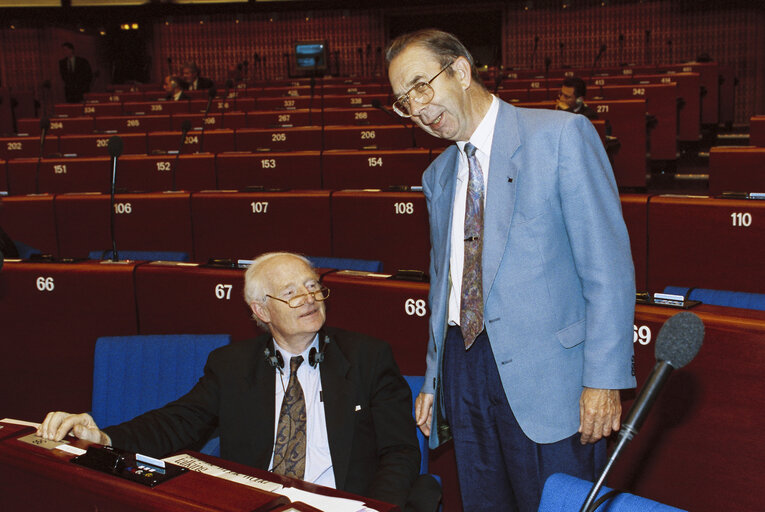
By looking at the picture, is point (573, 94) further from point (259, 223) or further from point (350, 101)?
point (350, 101)

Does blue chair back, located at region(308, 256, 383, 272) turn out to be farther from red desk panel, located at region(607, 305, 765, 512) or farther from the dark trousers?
the dark trousers

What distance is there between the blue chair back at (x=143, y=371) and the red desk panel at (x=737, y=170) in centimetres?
357

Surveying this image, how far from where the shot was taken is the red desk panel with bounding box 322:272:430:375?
2787mm

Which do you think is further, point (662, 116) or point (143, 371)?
point (662, 116)

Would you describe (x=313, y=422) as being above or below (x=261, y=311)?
below

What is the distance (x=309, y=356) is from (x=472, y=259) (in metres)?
0.62

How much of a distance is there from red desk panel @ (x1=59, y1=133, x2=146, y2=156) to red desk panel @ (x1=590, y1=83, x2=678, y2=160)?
18.3ft

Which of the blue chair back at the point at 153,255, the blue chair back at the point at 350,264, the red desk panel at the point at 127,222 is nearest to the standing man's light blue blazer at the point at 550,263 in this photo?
the blue chair back at the point at 350,264

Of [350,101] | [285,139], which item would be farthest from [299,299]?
[350,101]

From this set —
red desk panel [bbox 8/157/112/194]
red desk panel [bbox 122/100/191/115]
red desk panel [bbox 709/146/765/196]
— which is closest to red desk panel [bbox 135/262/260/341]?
red desk panel [bbox 709/146/765/196]

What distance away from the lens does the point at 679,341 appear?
0.83m

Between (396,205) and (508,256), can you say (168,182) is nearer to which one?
(396,205)

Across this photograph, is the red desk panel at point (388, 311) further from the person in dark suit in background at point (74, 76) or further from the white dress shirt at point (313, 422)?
the person in dark suit in background at point (74, 76)

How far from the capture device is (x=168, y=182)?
624cm
